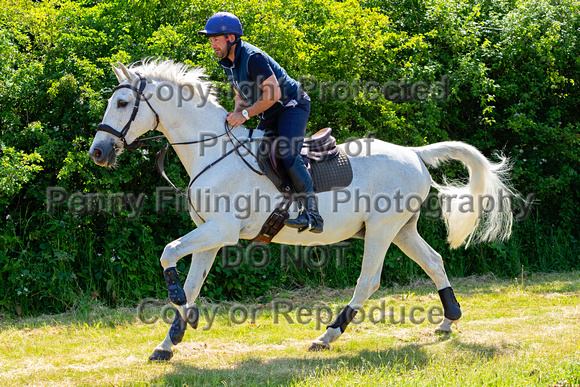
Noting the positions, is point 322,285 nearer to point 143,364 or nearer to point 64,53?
point 143,364

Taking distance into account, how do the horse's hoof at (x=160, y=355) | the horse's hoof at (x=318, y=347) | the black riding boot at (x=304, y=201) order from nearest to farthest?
the horse's hoof at (x=160, y=355) < the black riding boot at (x=304, y=201) < the horse's hoof at (x=318, y=347)

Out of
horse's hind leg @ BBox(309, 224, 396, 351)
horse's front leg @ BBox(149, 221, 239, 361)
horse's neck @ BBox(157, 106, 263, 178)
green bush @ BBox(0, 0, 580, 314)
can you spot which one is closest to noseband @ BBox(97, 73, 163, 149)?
horse's neck @ BBox(157, 106, 263, 178)

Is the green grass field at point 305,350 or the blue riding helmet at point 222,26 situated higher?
the blue riding helmet at point 222,26

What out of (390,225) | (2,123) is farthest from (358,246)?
(2,123)

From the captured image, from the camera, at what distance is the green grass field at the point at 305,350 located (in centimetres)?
487

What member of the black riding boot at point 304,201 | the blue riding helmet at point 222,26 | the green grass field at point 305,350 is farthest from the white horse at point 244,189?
the blue riding helmet at point 222,26

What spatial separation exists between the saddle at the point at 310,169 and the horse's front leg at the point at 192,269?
0.45 metres

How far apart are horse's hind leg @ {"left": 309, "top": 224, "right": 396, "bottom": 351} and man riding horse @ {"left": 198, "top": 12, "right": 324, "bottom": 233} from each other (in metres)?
0.82

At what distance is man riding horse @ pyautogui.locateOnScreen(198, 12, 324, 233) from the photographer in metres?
5.42

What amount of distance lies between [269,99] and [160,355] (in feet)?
8.39

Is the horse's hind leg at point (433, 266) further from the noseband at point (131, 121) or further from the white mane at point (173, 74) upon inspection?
the noseband at point (131, 121)

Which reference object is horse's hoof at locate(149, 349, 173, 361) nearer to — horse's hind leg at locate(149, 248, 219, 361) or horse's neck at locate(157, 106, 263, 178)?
horse's hind leg at locate(149, 248, 219, 361)

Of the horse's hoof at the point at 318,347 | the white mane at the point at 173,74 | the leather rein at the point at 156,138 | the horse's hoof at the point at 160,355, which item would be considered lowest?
the horse's hoof at the point at 318,347

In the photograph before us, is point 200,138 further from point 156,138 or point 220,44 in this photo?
point 220,44
